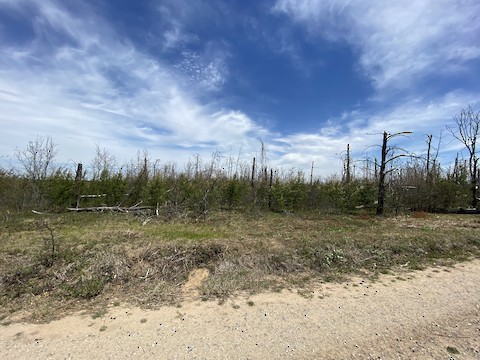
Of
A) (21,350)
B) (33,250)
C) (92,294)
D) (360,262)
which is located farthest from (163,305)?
(360,262)

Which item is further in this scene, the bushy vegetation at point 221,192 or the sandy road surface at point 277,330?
the bushy vegetation at point 221,192

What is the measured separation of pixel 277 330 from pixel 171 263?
2.65m

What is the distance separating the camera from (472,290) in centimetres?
457

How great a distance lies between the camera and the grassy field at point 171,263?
4215 millimetres

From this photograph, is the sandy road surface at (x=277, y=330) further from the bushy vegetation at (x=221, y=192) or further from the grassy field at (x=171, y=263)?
the bushy vegetation at (x=221, y=192)

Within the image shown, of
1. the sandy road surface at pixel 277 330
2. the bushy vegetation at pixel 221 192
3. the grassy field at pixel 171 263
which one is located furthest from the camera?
the bushy vegetation at pixel 221 192

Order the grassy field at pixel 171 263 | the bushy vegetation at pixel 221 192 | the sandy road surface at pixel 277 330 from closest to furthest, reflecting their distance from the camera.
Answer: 1. the sandy road surface at pixel 277 330
2. the grassy field at pixel 171 263
3. the bushy vegetation at pixel 221 192

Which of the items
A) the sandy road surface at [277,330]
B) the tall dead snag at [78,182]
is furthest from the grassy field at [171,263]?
the tall dead snag at [78,182]

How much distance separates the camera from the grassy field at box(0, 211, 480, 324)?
4215 mm

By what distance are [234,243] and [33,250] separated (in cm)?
403

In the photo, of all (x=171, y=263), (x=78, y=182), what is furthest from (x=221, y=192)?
(x=171, y=263)

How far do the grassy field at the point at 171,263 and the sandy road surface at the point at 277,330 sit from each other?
446 mm

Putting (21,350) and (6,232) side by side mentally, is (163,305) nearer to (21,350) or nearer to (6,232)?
(21,350)

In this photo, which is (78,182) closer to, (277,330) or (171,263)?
(171,263)
